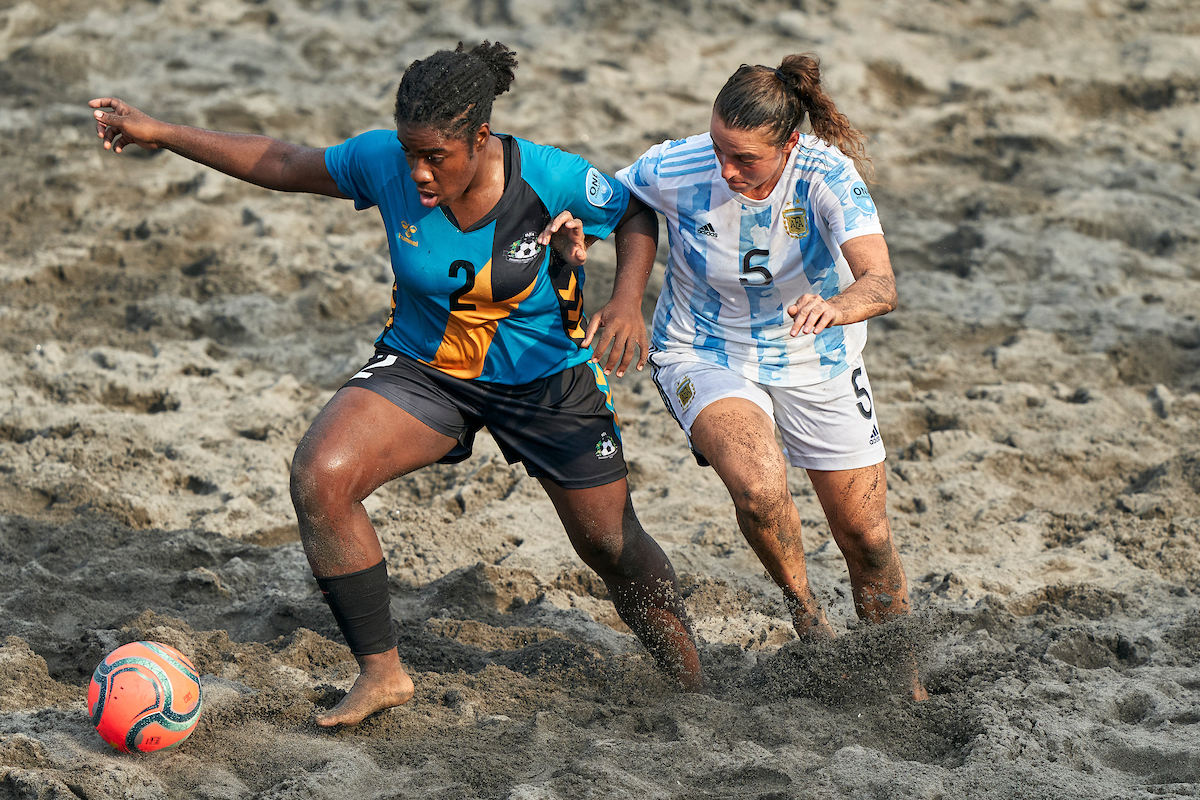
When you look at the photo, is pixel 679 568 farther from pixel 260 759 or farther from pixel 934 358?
pixel 934 358

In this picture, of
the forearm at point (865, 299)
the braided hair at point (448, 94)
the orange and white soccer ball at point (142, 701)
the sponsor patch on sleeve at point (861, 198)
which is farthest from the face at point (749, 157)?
the orange and white soccer ball at point (142, 701)

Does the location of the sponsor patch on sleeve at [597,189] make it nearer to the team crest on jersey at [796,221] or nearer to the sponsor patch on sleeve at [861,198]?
the team crest on jersey at [796,221]

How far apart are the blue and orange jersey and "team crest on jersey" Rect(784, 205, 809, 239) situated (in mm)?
526

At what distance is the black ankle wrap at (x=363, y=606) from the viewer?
131 inches

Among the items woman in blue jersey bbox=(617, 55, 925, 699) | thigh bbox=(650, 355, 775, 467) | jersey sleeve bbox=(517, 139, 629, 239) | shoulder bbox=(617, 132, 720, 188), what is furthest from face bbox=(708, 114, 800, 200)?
thigh bbox=(650, 355, 775, 467)

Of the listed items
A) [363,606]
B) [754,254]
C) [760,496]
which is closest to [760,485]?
[760,496]

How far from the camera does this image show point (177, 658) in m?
3.32

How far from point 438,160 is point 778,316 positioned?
1215mm

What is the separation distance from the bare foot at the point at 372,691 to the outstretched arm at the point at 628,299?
1085 millimetres

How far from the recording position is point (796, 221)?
364 cm

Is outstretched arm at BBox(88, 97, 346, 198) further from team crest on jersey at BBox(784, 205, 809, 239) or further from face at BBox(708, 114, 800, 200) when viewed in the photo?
team crest on jersey at BBox(784, 205, 809, 239)

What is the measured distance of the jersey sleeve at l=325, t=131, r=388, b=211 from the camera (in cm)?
347

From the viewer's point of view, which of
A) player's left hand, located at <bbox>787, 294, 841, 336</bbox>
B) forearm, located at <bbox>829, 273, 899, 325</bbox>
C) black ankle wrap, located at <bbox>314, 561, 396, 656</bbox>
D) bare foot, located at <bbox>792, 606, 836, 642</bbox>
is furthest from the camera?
bare foot, located at <bbox>792, 606, 836, 642</bbox>

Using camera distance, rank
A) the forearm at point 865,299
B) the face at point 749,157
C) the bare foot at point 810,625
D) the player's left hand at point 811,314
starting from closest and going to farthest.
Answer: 1. the player's left hand at point 811,314
2. the forearm at point 865,299
3. the face at point 749,157
4. the bare foot at point 810,625
